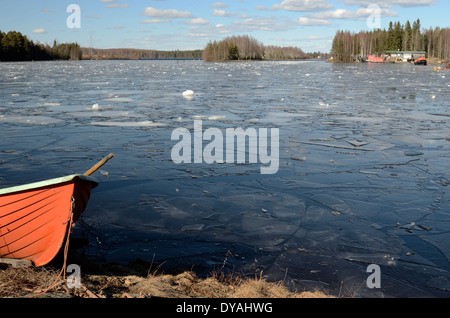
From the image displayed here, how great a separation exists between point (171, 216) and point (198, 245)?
2.94 feet

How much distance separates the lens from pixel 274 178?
693 cm

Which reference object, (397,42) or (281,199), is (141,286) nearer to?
(281,199)

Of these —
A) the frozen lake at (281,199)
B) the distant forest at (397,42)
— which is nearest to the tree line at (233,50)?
the distant forest at (397,42)

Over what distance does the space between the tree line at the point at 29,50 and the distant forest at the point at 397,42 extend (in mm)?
86031

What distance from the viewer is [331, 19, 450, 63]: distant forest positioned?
11056 cm

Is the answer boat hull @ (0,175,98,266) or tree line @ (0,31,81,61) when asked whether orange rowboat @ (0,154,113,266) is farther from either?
tree line @ (0,31,81,61)

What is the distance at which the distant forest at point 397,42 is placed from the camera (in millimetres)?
110562

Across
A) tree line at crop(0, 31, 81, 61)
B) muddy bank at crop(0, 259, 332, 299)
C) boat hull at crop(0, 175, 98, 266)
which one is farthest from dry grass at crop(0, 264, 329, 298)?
tree line at crop(0, 31, 81, 61)

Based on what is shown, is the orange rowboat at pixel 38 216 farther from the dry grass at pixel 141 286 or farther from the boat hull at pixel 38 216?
the dry grass at pixel 141 286

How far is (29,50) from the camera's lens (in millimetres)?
115812

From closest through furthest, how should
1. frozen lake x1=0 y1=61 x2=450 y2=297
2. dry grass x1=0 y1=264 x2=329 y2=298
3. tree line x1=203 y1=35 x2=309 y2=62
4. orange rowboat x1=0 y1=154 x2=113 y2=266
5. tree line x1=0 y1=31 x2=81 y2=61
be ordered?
dry grass x1=0 y1=264 x2=329 y2=298
orange rowboat x1=0 y1=154 x2=113 y2=266
frozen lake x1=0 y1=61 x2=450 y2=297
tree line x1=0 y1=31 x2=81 y2=61
tree line x1=203 y1=35 x2=309 y2=62

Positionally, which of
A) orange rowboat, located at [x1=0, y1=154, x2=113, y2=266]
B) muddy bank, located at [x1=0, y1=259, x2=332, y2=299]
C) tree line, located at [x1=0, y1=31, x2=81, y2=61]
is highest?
tree line, located at [x1=0, y1=31, x2=81, y2=61]

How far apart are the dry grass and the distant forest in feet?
393

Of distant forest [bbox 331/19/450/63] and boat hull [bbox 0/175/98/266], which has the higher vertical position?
distant forest [bbox 331/19/450/63]
